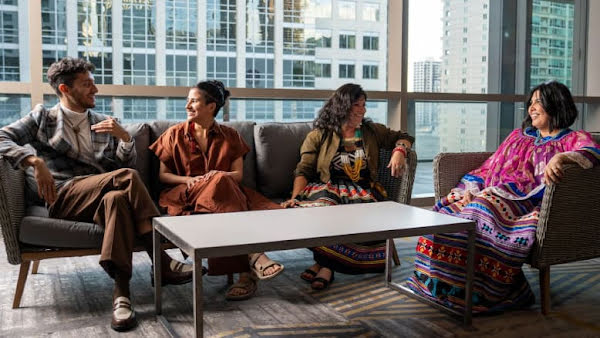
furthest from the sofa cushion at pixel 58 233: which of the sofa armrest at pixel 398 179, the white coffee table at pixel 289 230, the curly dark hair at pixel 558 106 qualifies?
the curly dark hair at pixel 558 106

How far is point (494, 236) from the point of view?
2.52 metres

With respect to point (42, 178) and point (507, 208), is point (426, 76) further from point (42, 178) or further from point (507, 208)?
point (42, 178)

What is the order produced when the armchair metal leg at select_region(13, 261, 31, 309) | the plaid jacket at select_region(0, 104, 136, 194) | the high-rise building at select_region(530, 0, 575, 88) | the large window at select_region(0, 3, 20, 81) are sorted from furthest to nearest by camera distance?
the high-rise building at select_region(530, 0, 575, 88), the large window at select_region(0, 3, 20, 81), the plaid jacket at select_region(0, 104, 136, 194), the armchair metal leg at select_region(13, 261, 31, 309)

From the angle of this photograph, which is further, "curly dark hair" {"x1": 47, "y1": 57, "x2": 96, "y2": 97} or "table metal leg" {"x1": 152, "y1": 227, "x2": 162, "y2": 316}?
"curly dark hair" {"x1": 47, "y1": 57, "x2": 96, "y2": 97}

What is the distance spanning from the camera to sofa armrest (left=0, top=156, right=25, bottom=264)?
7.85ft

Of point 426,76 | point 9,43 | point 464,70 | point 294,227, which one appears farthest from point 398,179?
point 9,43

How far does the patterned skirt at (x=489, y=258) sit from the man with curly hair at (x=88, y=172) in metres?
1.15

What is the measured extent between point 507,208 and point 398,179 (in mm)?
767

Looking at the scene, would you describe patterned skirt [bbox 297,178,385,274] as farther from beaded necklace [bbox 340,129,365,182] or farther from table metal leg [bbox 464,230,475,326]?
table metal leg [bbox 464,230,475,326]

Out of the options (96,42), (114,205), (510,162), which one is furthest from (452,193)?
(96,42)

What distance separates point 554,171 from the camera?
96.2 inches

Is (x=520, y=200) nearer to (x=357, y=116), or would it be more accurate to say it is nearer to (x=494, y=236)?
(x=494, y=236)

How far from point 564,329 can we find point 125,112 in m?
2.93

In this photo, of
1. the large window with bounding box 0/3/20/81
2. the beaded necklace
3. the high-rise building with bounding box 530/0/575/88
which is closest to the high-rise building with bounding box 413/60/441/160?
the high-rise building with bounding box 530/0/575/88
